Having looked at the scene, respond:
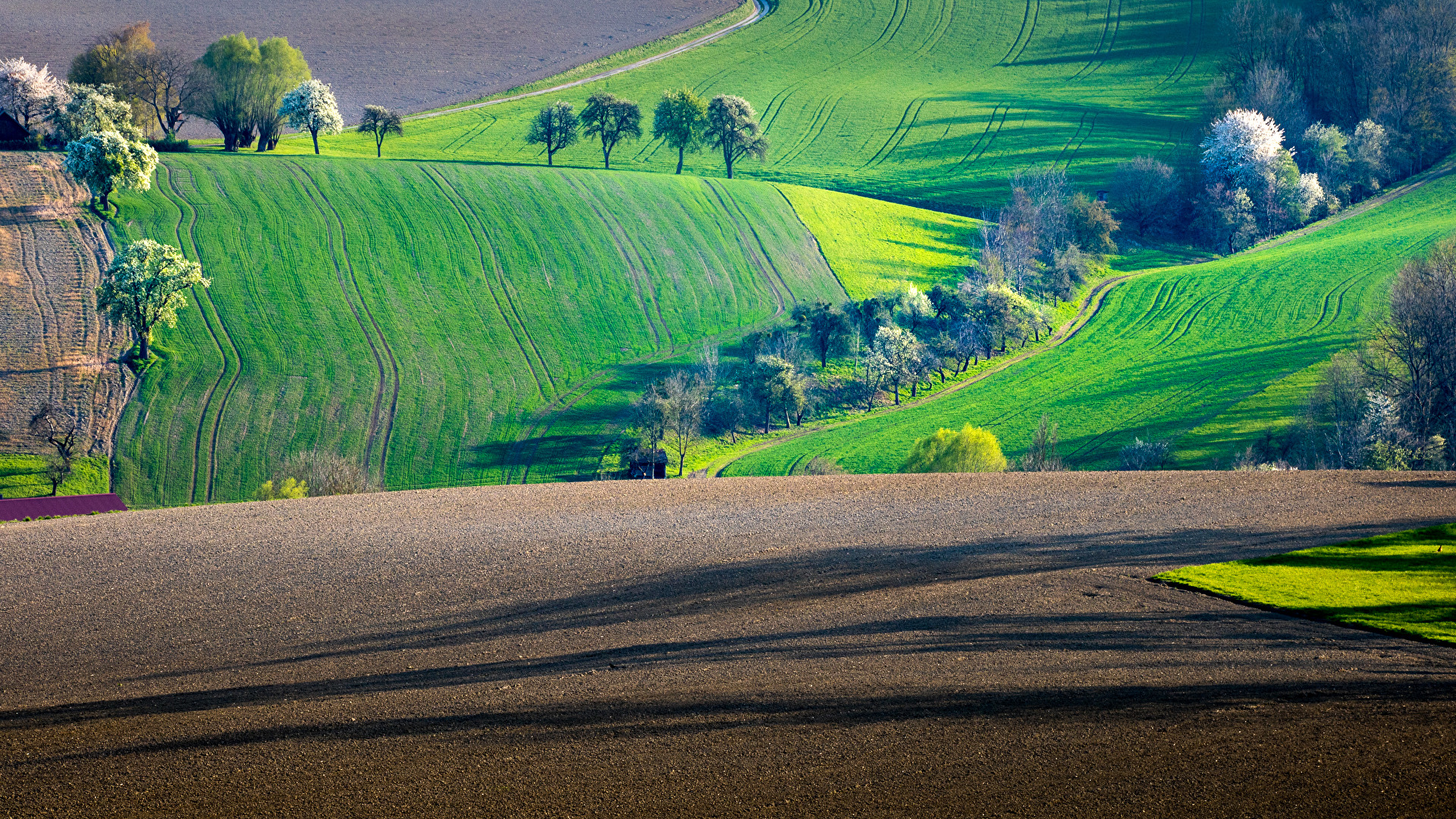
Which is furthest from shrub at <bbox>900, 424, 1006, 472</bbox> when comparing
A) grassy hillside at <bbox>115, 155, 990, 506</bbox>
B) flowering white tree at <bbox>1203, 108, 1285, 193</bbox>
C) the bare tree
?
flowering white tree at <bbox>1203, 108, 1285, 193</bbox>

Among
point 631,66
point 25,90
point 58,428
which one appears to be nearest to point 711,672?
point 58,428

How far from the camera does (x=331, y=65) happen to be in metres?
131

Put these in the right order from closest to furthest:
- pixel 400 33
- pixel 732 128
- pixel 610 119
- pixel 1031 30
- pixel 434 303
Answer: pixel 434 303 → pixel 732 128 → pixel 610 119 → pixel 400 33 → pixel 1031 30

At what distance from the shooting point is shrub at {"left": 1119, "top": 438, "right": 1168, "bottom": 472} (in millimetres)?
54125

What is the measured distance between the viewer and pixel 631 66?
135 metres

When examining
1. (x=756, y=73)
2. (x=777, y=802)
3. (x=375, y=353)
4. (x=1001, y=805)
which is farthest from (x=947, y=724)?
(x=756, y=73)

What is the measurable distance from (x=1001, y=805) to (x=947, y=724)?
6.57 ft

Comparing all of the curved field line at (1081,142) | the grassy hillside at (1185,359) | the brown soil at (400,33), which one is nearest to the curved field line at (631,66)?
the brown soil at (400,33)

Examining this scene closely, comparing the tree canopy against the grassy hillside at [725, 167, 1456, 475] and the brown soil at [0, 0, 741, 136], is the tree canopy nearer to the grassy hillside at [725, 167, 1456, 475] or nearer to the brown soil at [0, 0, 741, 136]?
the brown soil at [0, 0, 741, 136]

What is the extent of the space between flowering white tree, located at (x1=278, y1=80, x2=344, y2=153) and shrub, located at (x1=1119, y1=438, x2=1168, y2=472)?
78557 mm

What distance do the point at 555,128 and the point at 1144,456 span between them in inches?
2744

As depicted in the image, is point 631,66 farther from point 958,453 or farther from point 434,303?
point 958,453

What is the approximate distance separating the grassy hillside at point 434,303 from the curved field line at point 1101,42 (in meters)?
54.4

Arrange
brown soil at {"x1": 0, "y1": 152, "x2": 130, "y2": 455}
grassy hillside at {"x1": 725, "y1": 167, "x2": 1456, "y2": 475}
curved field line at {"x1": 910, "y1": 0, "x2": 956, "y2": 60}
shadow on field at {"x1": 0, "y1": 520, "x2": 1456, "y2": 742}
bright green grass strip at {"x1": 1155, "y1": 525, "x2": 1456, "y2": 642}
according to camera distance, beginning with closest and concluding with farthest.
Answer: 1. shadow on field at {"x1": 0, "y1": 520, "x2": 1456, "y2": 742}
2. bright green grass strip at {"x1": 1155, "y1": 525, "x2": 1456, "y2": 642}
3. brown soil at {"x1": 0, "y1": 152, "x2": 130, "y2": 455}
4. grassy hillside at {"x1": 725, "y1": 167, "x2": 1456, "y2": 475}
5. curved field line at {"x1": 910, "y1": 0, "x2": 956, "y2": 60}
